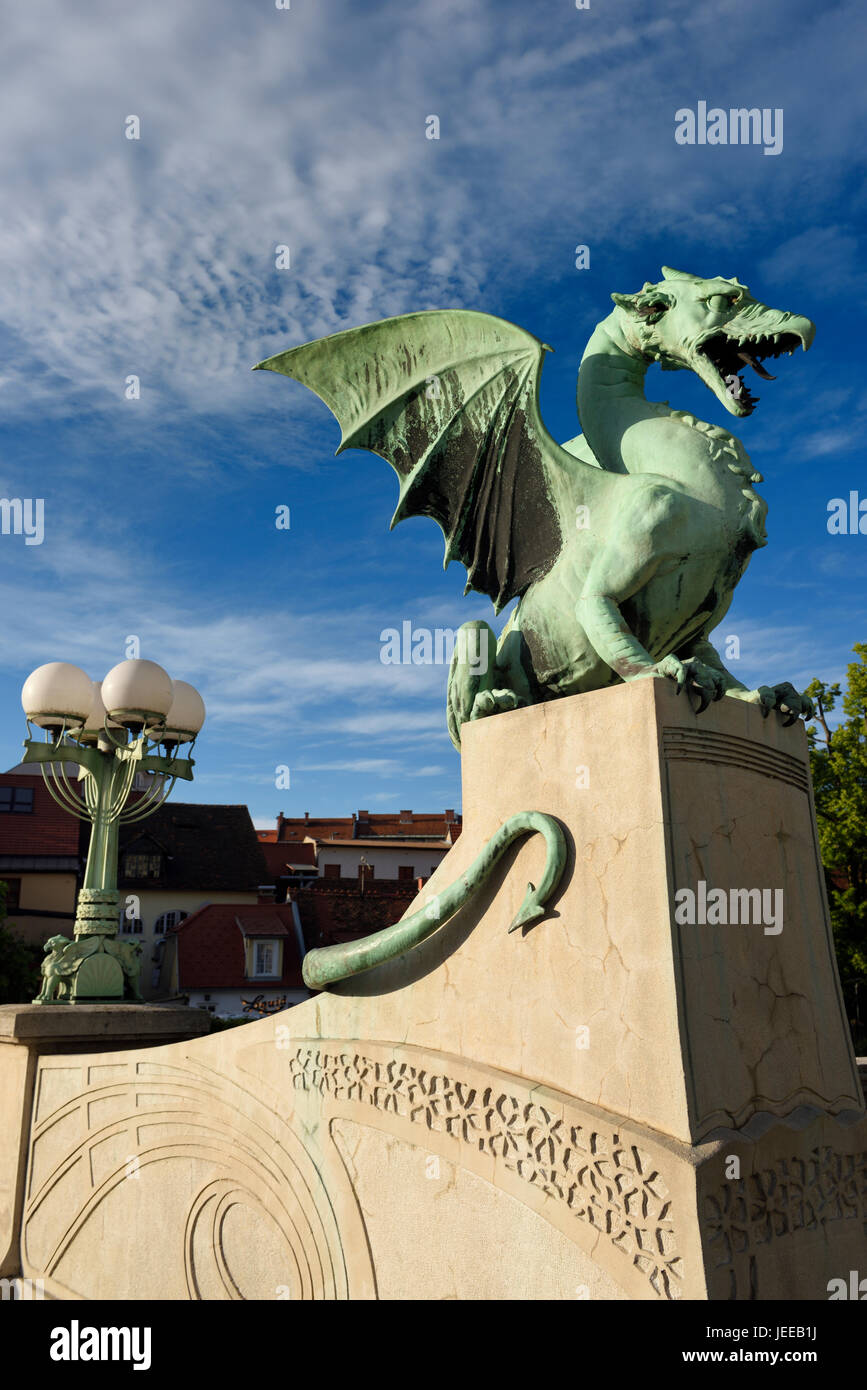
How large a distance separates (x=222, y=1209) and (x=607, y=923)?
2.33 meters

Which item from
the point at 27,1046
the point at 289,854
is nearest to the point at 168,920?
the point at 289,854

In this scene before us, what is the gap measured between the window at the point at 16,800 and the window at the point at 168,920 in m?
4.65

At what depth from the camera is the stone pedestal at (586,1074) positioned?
2.96 m

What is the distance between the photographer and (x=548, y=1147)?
3156 millimetres

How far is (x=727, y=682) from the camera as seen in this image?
4020 millimetres

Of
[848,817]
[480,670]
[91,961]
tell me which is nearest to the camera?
[480,670]

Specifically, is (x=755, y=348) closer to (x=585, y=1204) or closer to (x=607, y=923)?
(x=607, y=923)

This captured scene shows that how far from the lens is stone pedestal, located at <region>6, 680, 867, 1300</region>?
2955 mm

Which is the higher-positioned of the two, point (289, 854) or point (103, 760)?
point (289, 854)

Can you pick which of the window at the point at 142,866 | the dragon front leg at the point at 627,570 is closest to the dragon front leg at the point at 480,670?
the dragon front leg at the point at 627,570

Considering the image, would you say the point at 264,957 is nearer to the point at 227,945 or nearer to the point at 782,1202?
the point at 227,945

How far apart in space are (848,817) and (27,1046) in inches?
586

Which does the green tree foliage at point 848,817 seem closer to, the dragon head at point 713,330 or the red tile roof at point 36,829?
the dragon head at point 713,330
